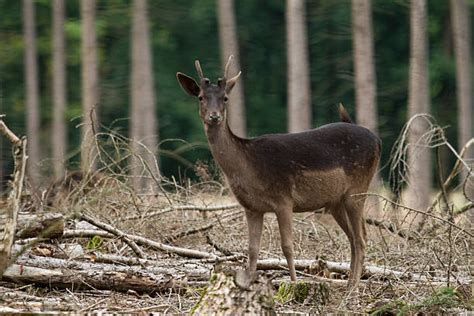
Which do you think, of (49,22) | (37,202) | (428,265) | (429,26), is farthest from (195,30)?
(428,265)

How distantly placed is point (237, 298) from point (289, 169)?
2497 millimetres

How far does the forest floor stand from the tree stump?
1063 mm

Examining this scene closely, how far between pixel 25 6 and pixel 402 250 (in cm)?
2051

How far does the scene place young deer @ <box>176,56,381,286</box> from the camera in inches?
375

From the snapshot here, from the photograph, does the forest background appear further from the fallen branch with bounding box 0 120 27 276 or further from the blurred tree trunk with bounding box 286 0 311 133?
the fallen branch with bounding box 0 120 27 276

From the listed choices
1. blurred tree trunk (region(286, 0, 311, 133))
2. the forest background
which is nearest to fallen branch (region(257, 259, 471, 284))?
blurred tree trunk (region(286, 0, 311, 133))

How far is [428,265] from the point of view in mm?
10438

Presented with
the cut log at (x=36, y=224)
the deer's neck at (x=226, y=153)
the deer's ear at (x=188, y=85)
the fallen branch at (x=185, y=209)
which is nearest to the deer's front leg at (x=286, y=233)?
the deer's neck at (x=226, y=153)

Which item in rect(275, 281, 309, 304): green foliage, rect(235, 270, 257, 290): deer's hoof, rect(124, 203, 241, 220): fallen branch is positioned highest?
rect(235, 270, 257, 290): deer's hoof

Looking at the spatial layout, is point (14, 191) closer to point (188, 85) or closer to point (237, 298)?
point (237, 298)

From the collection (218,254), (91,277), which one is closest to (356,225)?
(218,254)

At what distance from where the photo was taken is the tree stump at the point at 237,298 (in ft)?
24.4

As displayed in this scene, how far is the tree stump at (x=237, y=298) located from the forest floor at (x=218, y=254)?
3.49 feet

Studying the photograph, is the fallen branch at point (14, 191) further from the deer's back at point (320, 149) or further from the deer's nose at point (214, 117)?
the deer's back at point (320, 149)
